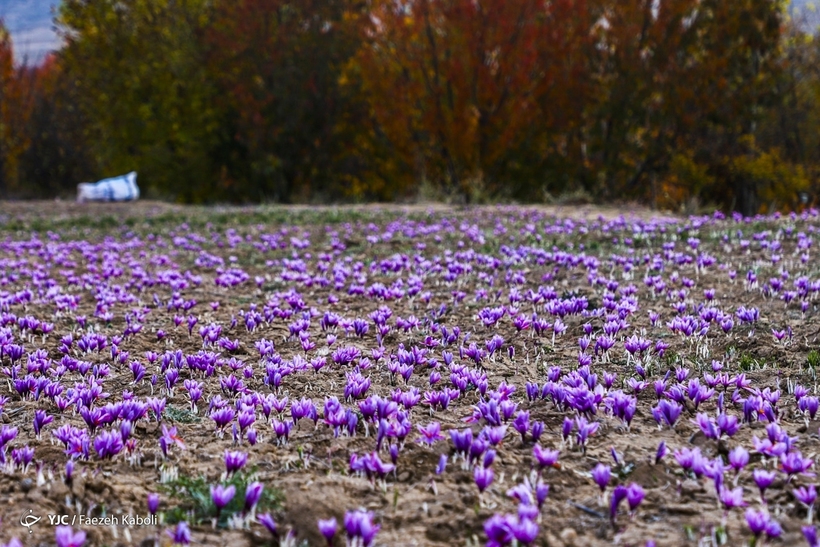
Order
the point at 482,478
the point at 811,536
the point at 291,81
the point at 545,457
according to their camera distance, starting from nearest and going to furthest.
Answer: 1. the point at 811,536
2. the point at 482,478
3. the point at 545,457
4. the point at 291,81

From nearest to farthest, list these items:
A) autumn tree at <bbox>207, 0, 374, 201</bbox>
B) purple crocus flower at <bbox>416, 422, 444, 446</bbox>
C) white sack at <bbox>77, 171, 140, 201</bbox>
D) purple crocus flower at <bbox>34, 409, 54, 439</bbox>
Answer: purple crocus flower at <bbox>416, 422, 444, 446</bbox> < purple crocus flower at <bbox>34, 409, 54, 439</bbox> < autumn tree at <bbox>207, 0, 374, 201</bbox> < white sack at <bbox>77, 171, 140, 201</bbox>

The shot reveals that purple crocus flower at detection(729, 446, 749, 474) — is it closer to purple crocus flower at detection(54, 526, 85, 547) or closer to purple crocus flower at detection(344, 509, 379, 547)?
purple crocus flower at detection(344, 509, 379, 547)

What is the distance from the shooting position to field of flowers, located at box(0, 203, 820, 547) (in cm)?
263

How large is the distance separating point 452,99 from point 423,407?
51.0 ft

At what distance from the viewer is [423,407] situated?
3912 mm

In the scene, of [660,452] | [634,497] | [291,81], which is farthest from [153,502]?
[291,81]

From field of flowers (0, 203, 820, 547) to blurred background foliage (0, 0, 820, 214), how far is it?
9.94 m

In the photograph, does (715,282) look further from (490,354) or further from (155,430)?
(155,430)

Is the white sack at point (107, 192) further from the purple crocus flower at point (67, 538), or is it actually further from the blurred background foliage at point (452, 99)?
the purple crocus flower at point (67, 538)

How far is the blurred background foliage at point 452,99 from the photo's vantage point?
17.9 m

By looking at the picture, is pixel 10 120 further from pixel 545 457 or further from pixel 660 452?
pixel 660 452

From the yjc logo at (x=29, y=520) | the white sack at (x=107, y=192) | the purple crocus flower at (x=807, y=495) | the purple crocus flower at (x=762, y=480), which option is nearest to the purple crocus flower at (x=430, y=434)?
the purple crocus flower at (x=762, y=480)

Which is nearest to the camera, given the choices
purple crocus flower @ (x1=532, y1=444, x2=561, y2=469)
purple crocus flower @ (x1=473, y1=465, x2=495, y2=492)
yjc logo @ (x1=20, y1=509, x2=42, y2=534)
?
yjc logo @ (x1=20, y1=509, x2=42, y2=534)

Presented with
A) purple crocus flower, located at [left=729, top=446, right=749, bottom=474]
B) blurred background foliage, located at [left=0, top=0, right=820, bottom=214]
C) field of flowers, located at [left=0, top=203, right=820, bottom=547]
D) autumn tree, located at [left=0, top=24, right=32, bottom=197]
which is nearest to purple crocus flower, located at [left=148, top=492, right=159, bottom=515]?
field of flowers, located at [left=0, top=203, right=820, bottom=547]
